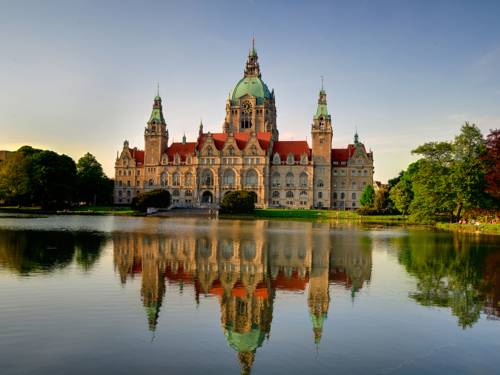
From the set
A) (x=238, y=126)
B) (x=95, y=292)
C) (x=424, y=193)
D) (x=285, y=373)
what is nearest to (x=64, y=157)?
(x=238, y=126)

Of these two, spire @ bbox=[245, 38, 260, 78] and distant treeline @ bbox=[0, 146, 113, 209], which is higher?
spire @ bbox=[245, 38, 260, 78]

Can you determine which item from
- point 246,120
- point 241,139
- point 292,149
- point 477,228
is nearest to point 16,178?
point 241,139

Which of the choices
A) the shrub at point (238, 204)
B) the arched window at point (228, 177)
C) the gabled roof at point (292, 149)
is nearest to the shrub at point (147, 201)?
the shrub at point (238, 204)

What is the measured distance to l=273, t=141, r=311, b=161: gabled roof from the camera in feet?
364

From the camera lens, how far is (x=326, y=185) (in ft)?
357

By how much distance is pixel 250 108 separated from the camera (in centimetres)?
11956

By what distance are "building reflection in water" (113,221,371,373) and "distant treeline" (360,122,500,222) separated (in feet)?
84.8

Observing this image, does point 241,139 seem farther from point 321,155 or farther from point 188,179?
point 321,155

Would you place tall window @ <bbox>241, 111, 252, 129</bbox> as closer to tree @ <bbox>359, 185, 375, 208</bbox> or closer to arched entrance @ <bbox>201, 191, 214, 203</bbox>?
arched entrance @ <bbox>201, 191, 214, 203</bbox>

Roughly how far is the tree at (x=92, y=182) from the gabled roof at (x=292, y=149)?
38165 millimetres

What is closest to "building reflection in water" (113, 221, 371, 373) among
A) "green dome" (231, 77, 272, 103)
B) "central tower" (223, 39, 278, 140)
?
"central tower" (223, 39, 278, 140)

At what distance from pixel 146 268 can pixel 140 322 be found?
8891mm

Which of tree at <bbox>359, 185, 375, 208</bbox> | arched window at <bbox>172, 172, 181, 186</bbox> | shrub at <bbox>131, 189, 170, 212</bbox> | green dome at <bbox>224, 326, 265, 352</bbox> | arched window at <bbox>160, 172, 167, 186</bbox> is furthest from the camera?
arched window at <bbox>160, 172, 167, 186</bbox>

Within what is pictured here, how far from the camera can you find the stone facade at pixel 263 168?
108250 mm
